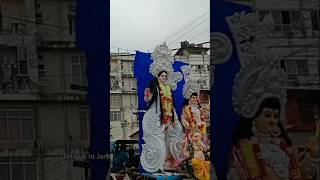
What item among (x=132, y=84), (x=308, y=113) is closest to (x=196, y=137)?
(x=132, y=84)

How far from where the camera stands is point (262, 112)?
181cm

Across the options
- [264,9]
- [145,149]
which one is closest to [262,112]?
[264,9]

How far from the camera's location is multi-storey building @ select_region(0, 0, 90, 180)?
5.99 feet

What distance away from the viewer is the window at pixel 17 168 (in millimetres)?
1814

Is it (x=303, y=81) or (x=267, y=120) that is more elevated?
(x=303, y=81)

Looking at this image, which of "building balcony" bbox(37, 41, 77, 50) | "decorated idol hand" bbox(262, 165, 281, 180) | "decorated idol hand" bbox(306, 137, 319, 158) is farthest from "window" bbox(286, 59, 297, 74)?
"building balcony" bbox(37, 41, 77, 50)

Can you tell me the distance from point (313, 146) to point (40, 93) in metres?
0.99

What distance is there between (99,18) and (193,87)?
4.33 m

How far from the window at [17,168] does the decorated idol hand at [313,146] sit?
98 cm

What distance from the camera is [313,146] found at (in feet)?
5.92

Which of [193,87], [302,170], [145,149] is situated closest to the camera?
[302,170]

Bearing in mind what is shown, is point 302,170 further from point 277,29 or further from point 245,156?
point 277,29

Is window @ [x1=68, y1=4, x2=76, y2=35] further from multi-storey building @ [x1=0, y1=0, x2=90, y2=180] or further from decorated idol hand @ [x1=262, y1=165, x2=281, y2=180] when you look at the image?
decorated idol hand @ [x1=262, y1=165, x2=281, y2=180]

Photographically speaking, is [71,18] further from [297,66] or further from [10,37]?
[297,66]
